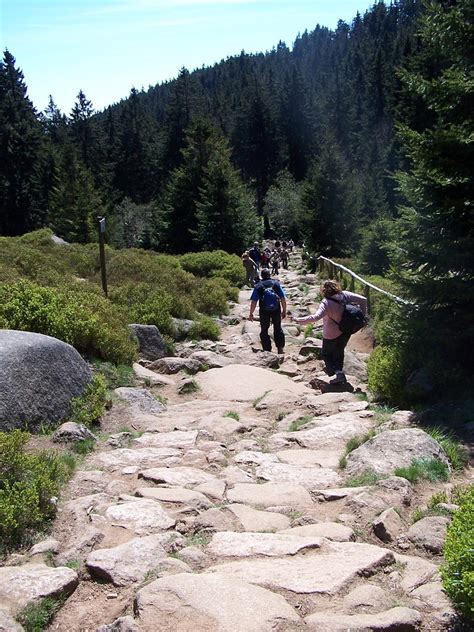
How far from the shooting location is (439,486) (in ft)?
16.6

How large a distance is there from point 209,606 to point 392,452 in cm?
264

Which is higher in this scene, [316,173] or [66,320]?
[316,173]

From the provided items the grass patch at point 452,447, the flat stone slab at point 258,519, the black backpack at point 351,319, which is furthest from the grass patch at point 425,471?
the black backpack at point 351,319

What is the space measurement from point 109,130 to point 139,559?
3585 inches

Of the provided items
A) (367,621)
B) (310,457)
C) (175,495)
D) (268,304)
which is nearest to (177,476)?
(175,495)

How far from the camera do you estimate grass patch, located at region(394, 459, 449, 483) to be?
16.7 ft

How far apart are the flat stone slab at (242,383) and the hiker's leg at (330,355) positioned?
43 cm

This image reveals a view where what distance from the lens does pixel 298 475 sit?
18.0 feet

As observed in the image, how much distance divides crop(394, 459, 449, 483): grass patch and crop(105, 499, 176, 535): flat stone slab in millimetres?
1848

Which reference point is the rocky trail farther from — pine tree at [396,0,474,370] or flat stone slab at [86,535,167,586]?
pine tree at [396,0,474,370]

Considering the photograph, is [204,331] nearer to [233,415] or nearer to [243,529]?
[233,415]

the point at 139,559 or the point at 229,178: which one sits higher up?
the point at 229,178

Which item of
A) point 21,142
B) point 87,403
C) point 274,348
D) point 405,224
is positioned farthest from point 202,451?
point 21,142

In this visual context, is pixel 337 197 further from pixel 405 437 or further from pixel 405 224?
pixel 405 437
